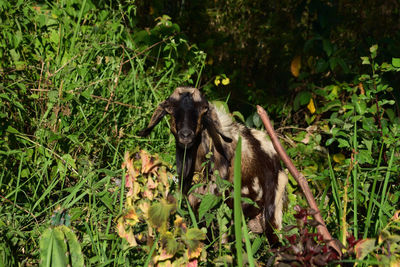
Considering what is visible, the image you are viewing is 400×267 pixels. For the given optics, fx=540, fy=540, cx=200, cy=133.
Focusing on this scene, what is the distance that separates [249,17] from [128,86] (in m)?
2.99

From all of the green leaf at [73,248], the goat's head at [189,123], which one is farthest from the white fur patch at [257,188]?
the green leaf at [73,248]

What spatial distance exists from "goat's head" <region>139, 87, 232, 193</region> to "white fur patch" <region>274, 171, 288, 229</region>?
607mm

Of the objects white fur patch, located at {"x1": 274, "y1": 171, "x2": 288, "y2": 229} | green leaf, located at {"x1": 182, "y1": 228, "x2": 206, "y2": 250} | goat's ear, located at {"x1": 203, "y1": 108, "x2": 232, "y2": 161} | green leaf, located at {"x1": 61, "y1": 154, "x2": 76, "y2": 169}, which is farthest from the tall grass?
white fur patch, located at {"x1": 274, "y1": 171, "x2": 288, "y2": 229}

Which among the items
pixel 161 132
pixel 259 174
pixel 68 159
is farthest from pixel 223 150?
pixel 68 159

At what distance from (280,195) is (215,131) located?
2.67 ft

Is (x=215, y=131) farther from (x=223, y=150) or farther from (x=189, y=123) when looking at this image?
(x=189, y=123)

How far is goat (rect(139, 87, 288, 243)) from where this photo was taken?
3770mm

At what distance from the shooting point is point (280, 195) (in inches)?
173

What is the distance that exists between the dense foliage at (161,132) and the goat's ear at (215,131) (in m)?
0.49

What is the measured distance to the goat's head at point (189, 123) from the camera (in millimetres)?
3660

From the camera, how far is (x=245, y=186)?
4203 mm

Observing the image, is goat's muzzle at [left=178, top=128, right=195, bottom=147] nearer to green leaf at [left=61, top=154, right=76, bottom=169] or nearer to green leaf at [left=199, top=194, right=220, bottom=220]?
green leaf at [left=61, top=154, right=76, bottom=169]

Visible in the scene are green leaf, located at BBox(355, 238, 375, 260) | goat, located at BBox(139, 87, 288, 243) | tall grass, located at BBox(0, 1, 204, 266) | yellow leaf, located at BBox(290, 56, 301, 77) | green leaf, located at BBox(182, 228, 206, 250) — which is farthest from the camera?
yellow leaf, located at BBox(290, 56, 301, 77)

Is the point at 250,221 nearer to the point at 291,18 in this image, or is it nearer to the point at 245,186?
the point at 245,186
